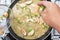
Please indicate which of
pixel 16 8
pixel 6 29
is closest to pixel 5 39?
pixel 6 29

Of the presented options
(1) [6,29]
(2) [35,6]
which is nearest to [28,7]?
(2) [35,6]

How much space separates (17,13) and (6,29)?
0.09m

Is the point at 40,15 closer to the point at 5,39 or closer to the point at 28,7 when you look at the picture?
the point at 28,7

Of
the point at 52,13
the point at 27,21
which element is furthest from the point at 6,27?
the point at 52,13

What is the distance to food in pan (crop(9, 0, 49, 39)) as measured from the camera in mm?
928

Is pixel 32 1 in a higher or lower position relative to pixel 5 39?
higher

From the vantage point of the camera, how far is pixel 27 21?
0.93 meters

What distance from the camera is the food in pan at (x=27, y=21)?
93 cm

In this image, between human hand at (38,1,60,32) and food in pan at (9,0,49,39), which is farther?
food in pan at (9,0,49,39)

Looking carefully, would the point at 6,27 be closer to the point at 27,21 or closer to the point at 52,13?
the point at 27,21

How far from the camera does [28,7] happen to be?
934 mm

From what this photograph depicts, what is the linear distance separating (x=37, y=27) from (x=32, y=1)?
12cm

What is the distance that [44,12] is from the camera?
847 mm

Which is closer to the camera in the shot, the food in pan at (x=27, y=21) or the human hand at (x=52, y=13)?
the human hand at (x=52, y=13)
